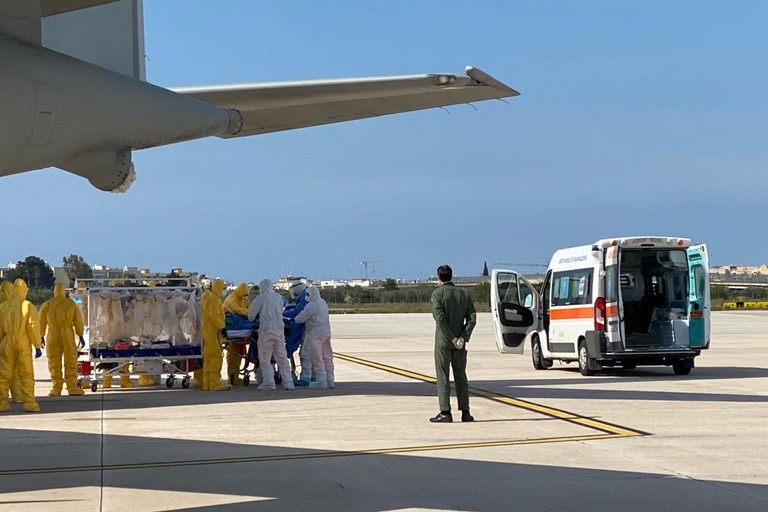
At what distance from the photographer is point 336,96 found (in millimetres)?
8914

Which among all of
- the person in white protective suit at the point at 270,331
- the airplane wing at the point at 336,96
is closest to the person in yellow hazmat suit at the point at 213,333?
the person in white protective suit at the point at 270,331

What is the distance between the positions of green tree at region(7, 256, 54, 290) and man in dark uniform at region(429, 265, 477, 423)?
23.9ft

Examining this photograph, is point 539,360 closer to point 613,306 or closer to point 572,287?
point 572,287

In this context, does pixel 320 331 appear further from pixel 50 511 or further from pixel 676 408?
pixel 50 511

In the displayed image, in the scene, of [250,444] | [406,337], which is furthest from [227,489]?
[406,337]

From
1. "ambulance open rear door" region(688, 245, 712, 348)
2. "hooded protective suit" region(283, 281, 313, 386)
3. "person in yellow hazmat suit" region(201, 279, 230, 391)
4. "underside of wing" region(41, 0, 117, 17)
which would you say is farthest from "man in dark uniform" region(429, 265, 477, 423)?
"ambulance open rear door" region(688, 245, 712, 348)

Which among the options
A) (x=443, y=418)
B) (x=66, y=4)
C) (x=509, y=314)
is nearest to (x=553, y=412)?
(x=443, y=418)

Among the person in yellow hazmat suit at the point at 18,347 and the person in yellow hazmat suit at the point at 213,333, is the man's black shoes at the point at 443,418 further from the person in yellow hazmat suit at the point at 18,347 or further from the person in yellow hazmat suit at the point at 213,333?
the person in yellow hazmat suit at the point at 18,347

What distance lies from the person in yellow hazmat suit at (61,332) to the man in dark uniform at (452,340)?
5.80 metres

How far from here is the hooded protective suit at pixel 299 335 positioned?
51.3 feet

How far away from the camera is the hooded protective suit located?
15633mm

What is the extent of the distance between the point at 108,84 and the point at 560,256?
1334 cm

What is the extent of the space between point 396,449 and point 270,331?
6030mm

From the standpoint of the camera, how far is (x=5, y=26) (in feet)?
18.0
